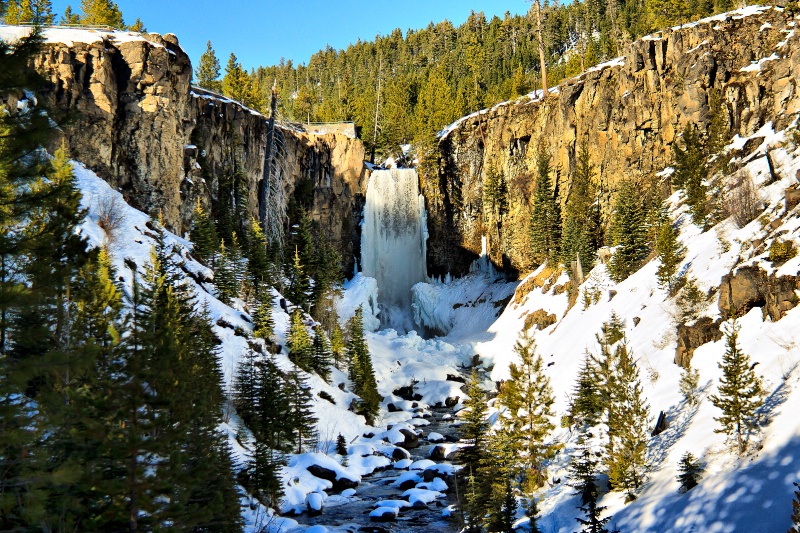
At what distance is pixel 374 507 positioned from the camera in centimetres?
2303

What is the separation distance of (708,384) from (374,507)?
566 inches

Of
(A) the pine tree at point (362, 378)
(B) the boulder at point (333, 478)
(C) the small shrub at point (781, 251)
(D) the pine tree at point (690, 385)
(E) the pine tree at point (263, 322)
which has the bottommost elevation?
(B) the boulder at point (333, 478)

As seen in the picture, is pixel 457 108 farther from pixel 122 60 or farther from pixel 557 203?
pixel 122 60

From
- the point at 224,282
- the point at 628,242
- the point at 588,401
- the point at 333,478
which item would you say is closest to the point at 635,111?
the point at 628,242

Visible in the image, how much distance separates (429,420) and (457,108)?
46.9m

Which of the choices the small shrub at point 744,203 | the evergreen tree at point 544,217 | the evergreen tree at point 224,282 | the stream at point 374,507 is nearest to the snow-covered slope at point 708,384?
the small shrub at point 744,203

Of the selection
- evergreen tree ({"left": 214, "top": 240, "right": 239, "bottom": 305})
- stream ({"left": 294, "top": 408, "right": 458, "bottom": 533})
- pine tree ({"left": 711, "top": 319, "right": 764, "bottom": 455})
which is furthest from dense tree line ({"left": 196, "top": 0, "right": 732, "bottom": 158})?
pine tree ({"left": 711, "top": 319, "right": 764, "bottom": 455})

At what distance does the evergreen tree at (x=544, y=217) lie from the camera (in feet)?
170

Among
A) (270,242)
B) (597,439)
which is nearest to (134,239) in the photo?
(270,242)

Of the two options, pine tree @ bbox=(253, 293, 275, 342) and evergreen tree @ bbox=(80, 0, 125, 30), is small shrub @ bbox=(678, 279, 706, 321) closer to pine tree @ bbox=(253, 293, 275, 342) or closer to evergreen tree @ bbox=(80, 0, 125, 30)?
pine tree @ bbox=(253, 293, 275, 342)

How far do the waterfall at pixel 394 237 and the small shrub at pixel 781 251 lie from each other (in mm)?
47347

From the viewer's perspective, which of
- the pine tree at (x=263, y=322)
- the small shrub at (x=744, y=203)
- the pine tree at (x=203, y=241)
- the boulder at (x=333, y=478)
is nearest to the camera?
the small shrub at (x=744, y=203)

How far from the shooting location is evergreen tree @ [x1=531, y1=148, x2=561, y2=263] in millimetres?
51906

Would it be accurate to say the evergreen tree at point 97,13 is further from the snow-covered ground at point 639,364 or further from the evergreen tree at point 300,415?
the evergreen tree at point 300,415
